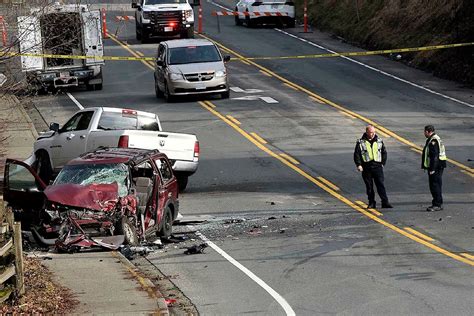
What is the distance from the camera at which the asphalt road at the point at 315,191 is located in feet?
52.3

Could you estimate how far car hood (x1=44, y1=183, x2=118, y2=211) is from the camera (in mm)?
18672

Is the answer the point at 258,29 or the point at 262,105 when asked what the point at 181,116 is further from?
the point at 258,29

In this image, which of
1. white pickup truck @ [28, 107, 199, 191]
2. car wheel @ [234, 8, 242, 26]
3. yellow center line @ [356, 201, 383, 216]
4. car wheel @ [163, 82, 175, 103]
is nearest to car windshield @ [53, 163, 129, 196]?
white pickup truck @ [28, 107, 199, 191]

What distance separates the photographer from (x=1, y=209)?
596 inches

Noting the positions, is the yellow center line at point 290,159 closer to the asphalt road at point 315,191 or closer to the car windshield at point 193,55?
the asphalt road at point 315,191

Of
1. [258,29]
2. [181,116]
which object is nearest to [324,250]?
[181,116]

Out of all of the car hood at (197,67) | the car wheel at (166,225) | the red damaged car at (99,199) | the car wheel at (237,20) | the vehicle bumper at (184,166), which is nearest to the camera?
the red damaged car at (99,199)

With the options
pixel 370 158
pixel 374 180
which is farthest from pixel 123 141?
pixel 374 180

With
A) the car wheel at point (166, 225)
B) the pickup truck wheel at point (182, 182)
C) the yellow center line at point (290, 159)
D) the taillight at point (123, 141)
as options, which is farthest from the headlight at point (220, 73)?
the car wheel at point (166, 225)

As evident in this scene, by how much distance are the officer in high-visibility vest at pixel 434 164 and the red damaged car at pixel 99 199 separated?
15.9 feet

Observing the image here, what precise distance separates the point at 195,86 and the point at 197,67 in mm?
598

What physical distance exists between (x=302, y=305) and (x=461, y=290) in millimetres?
2144

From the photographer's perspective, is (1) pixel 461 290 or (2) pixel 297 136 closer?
(1) pixel 461 290

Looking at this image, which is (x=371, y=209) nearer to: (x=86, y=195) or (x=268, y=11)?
(x=86, y=195)
